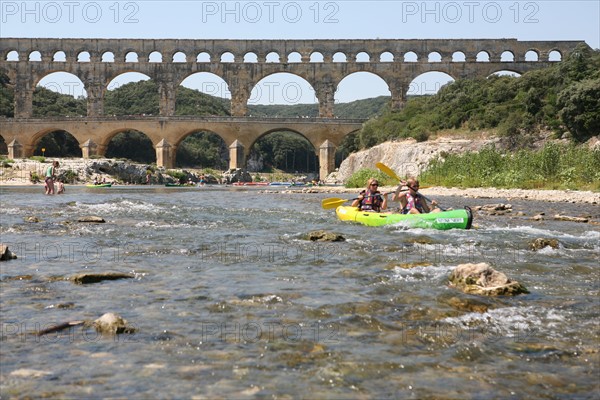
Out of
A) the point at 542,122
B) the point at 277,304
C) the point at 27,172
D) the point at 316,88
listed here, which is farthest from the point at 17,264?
the point at 316,88

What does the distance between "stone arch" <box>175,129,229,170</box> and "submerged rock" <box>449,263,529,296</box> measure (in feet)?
221

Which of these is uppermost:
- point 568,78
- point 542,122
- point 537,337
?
point 568,78

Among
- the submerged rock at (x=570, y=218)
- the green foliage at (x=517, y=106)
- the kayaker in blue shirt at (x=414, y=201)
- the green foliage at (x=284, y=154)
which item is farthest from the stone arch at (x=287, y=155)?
the kayaker in blue shirt at (x=414, y=201)

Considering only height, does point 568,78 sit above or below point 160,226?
above

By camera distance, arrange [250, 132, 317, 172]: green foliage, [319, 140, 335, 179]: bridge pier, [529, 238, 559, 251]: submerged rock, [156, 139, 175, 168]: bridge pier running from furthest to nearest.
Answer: [250, 132, 317, 172]: green foliage → [156, 139, 175, 168]: bridge pier → [319, 140, 335, 179]: bridge pier → [529, 238, 559, 251]: submerged rock

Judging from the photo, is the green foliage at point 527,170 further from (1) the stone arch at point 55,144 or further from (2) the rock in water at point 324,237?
(1) the stone arch at point 55,144

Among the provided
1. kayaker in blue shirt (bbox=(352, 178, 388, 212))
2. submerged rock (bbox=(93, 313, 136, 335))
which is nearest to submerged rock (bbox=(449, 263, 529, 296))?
submerged rock (bbox=(93, 313, 136, 335))

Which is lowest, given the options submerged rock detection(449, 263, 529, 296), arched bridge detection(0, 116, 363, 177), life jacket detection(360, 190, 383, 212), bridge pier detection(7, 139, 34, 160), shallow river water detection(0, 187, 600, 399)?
shallow river water detection(0, 187, 600, 399)

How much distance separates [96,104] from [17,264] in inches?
2239

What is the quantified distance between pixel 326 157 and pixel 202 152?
28.2 m

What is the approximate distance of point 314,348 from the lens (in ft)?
16.0

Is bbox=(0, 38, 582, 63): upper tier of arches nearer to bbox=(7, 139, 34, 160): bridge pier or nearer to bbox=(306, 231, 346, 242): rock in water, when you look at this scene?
bbox=(7, 139, 34, 160): bridge pier

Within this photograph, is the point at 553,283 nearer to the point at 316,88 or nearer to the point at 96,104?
the point at 316,88

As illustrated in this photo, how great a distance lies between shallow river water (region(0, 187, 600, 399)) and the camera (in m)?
4.18
